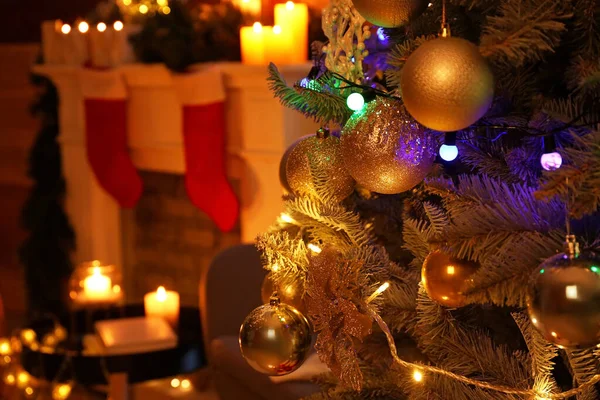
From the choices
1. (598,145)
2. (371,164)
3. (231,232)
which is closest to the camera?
(598,145)

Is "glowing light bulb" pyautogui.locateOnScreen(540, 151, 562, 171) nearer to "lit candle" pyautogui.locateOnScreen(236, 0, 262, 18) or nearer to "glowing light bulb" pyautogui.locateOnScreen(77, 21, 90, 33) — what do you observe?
"lit candle" pyautogui.locateOnScreen(236, 0, 262, 18)

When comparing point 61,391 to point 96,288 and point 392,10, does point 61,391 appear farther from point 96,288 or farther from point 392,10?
point 392,10

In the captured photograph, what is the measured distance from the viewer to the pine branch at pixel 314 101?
102 centimetres

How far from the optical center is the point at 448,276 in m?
0.83

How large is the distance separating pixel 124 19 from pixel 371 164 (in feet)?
8.49

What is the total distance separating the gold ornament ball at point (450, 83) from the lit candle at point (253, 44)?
73.9 inches

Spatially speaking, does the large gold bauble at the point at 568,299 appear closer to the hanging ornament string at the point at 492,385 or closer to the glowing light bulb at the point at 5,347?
the hanging ornament string at the point at 492,385

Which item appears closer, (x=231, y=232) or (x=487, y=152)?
(x=487, y=152)

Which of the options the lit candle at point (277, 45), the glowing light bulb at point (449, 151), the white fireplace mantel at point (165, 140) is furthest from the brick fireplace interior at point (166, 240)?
the glowing light bulb at point (449, 151)

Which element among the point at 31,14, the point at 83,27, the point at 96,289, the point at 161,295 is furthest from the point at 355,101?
the point at 31,14

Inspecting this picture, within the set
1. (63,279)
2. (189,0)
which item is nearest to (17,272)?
(63,279)

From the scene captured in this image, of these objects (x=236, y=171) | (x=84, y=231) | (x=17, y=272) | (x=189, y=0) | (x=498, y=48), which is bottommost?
(x=17, y=272)

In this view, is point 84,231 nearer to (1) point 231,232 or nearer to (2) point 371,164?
(1) point 231,232

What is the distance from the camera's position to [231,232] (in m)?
3.20
